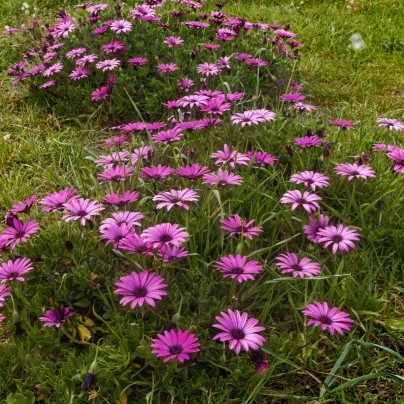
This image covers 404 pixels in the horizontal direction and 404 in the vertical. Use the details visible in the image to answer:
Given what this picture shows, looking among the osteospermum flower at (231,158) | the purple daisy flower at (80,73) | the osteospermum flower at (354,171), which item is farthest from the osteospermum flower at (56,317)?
the purple daisy flower at (80,73)

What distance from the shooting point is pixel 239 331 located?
1584mm

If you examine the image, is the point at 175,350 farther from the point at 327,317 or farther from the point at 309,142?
the point at 309,142

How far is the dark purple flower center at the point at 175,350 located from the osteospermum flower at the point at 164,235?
34 cm

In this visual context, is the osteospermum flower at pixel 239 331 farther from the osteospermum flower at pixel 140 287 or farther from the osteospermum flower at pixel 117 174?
the osteospermum flower at pixel 117 174

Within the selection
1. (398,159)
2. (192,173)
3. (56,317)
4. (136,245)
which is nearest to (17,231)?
(56,317)

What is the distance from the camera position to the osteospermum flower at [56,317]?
1729 millimetres

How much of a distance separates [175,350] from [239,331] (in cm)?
20

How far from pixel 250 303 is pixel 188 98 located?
1.20 meters

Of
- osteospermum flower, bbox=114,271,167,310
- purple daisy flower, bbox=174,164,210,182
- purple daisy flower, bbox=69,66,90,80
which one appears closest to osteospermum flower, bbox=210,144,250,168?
purple daisy flower, bbox=174,164,210,182

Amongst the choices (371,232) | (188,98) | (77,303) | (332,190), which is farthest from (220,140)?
(77,303)

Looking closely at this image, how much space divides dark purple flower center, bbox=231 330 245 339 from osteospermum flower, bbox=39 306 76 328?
0.56m

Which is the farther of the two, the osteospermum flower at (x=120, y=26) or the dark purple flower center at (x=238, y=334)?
the osteospermum flower at (x=120, y=26)

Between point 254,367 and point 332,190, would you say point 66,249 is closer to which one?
point 254,367

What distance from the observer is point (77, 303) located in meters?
1.90
